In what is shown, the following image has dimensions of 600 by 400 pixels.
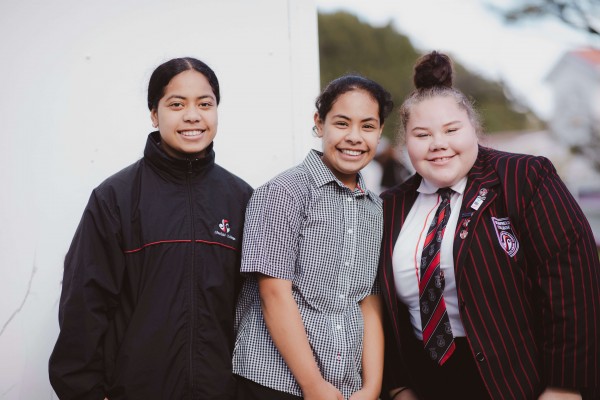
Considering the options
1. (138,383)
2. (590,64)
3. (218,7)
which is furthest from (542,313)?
A: (590,64)

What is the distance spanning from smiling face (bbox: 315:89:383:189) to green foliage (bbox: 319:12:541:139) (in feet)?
70.9

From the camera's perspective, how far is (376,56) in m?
25.9

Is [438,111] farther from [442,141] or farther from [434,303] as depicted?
[434,303]

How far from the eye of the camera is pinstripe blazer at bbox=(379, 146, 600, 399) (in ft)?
6.72

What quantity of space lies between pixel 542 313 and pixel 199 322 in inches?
45.7

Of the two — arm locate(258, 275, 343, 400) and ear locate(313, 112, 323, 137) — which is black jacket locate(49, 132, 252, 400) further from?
ear locate(313, 112, 323, 137)

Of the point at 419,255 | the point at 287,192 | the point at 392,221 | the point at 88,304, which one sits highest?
the point at 287,192

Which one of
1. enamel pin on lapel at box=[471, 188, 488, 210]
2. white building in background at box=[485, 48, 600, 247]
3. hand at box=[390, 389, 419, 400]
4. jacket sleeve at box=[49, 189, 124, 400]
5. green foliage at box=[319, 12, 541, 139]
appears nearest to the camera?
jacket sleeve at box=[49, 189, 124, 400]

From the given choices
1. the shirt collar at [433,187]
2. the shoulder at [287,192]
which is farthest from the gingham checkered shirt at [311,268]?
the shirt collar at [433,187]

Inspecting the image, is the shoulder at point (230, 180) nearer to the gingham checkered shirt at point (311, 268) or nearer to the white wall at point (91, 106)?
the gingham checkered shirt at point (311, 268)

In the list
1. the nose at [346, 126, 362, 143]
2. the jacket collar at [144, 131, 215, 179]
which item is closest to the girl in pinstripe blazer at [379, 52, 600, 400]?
the nose at [346, 126, 362, 143]

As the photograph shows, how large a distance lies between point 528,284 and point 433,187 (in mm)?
498

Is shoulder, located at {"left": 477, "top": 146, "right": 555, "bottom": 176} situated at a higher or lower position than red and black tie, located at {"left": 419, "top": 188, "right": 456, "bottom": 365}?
higher

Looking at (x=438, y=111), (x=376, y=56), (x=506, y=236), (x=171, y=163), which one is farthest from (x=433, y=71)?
(x=376, y=56)
